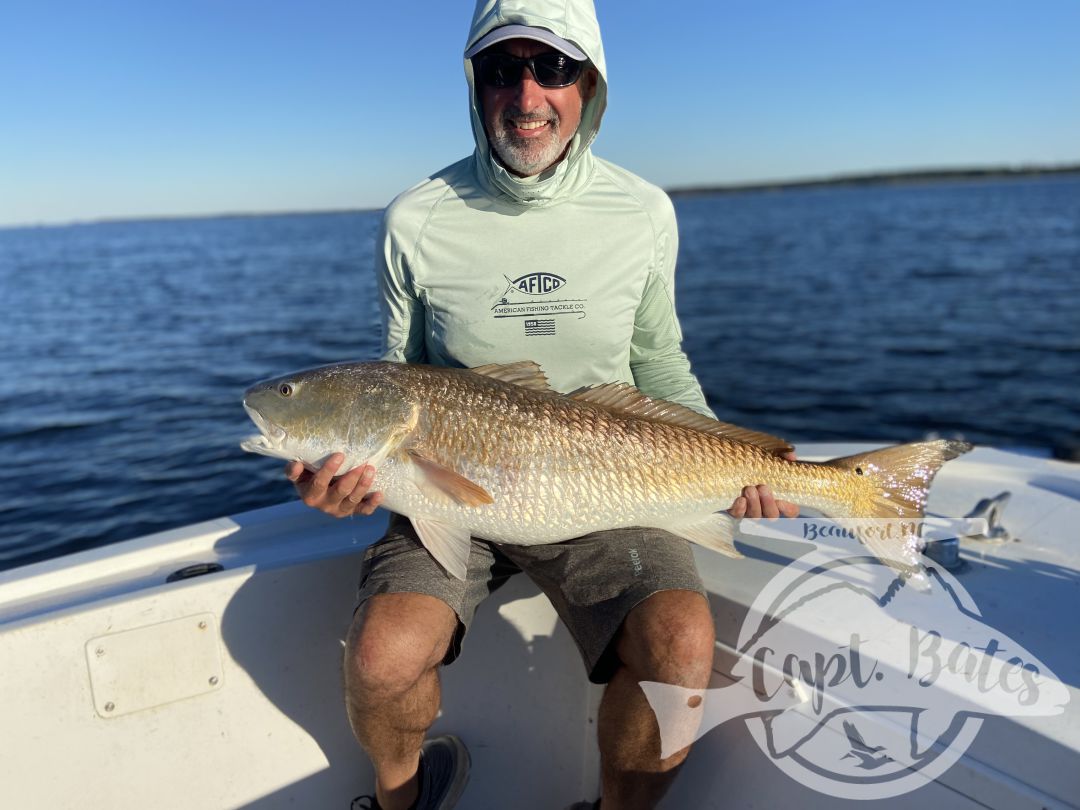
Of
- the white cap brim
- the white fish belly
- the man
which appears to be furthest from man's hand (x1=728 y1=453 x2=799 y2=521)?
the white cap brim

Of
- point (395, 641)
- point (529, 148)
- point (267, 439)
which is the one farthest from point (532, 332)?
point (395, 641)

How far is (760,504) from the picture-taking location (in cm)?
298

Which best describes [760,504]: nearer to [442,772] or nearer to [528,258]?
[528,258]

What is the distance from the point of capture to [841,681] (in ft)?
8.14

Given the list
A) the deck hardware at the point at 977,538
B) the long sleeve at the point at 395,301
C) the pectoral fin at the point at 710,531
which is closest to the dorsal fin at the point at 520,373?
the long sleeve at the point at 395,301

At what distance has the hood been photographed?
10.3 feet

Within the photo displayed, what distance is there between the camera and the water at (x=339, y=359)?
926 cm

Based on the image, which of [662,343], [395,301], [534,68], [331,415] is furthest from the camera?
[662,343]

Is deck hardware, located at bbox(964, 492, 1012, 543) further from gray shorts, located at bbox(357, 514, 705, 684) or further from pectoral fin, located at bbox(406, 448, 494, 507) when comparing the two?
pectoral fin, located at bbox(406, 448, 494, 507)

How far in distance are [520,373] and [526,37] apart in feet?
4.55

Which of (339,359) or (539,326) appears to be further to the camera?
(339,359)

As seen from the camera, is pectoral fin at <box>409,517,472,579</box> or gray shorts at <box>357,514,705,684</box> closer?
gray shorts at <box>357,514,705,684</box>

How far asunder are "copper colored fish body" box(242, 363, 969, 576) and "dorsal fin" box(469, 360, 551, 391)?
0.14ft

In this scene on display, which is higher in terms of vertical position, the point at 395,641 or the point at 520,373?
the point at 520,373
